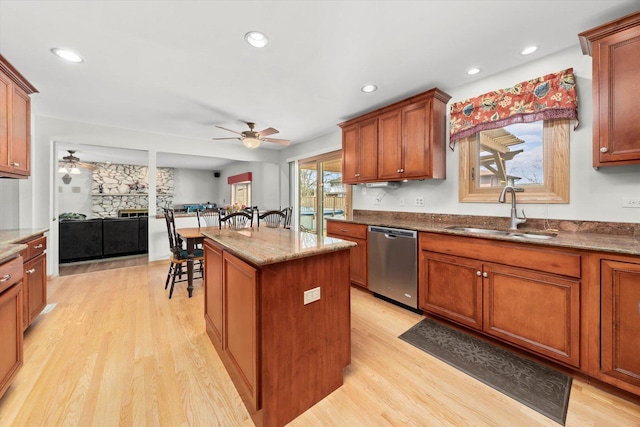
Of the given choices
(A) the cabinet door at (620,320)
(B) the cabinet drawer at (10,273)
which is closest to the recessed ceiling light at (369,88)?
(A) the cabinet door at (620,320)

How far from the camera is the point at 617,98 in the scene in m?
1.66

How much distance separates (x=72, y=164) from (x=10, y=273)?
267 inches

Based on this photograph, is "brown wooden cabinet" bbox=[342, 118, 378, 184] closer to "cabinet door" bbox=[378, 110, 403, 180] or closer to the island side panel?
"cabinet door" bbox=[378, 110, 403, 180]

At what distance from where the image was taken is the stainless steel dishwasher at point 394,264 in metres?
2.57

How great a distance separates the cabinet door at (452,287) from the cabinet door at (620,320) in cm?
68

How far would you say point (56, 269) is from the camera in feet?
12.8

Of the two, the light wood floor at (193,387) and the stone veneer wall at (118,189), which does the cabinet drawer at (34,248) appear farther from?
the stone veneer wall at (118,189)

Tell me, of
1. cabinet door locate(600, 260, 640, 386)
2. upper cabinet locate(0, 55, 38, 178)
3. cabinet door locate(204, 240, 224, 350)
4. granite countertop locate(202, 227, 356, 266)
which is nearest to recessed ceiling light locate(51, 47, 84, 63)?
upper cabinet locate(0, 55, 38, 178)

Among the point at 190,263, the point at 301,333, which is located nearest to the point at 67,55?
the point at 190,263

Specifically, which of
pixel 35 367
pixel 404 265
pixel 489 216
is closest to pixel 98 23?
pixel 35 367

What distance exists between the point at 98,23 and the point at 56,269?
398 cm

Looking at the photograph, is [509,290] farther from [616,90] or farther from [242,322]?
[242,322]

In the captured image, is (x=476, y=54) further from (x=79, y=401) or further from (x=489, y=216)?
(x=79, y=401)

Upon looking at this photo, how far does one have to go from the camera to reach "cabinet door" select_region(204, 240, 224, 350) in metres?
1.86
